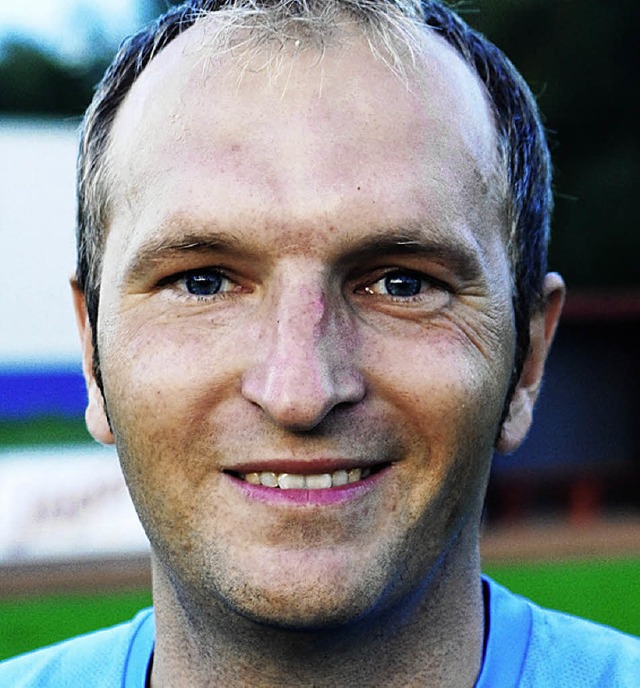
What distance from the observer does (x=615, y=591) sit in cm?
1082

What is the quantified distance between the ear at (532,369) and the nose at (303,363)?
0.51 meters

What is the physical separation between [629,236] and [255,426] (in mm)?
25881

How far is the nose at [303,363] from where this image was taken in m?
1.98

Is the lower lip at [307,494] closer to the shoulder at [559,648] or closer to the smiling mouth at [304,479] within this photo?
the smiling mouth at [304,479]

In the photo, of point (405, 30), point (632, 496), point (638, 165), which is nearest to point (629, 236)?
point (638, 165)

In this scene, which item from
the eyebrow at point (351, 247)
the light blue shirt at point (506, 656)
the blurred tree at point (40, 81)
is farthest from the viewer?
the blurred tree at point (40, 81)

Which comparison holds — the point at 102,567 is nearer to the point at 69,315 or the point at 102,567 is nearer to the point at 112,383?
the point at 69,315

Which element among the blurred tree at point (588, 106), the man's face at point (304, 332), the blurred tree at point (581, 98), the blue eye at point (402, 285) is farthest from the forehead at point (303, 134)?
the blurred tree at point (588, 106)

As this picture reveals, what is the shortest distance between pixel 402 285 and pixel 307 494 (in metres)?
0.43

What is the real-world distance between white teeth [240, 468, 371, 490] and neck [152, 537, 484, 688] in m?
0.24

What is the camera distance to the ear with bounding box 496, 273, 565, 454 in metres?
2.48

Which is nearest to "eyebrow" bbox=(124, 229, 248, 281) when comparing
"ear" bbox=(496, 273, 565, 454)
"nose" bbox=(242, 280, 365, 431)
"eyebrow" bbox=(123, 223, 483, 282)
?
"eyebrow" bbox=(123, 223, 483, 282)

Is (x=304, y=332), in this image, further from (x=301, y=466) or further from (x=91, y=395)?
(x=91, y=395)

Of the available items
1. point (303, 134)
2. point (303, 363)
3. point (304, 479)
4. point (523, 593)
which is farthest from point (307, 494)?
point (523, 593)
